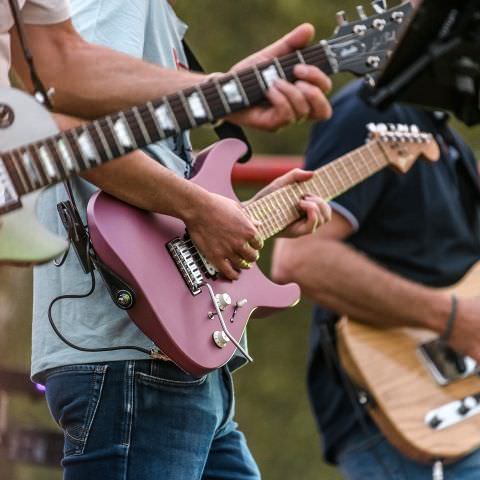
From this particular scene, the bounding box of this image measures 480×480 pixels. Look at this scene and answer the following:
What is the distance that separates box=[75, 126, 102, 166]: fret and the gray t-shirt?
0.32 m

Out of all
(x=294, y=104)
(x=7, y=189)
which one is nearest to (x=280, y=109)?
(x=294, y=104)

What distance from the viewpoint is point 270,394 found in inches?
299

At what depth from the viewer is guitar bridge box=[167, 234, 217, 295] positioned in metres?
2.64

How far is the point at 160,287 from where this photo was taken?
2576 mm

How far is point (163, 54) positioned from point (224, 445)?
93cm

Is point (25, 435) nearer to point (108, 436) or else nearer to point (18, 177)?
point (108, 436)

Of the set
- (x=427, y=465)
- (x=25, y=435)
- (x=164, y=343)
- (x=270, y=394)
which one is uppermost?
(x=164, y=343)

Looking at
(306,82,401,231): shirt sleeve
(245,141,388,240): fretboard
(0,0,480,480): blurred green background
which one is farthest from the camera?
(0,0,480,480): blurred green background

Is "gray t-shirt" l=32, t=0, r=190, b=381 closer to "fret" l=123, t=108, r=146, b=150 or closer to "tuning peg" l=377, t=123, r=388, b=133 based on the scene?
"fret" l=123, t=108, r=146, b=150

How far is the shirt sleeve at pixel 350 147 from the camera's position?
3877 mm

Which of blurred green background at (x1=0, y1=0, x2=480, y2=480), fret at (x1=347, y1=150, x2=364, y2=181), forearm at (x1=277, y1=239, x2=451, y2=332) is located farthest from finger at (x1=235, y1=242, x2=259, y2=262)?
blurred green background at (x1=0, y1=0, x2=480, y2=480)

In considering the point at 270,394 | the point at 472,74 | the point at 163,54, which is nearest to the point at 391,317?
the point at 163,54

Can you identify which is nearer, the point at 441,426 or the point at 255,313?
the point at 255,313

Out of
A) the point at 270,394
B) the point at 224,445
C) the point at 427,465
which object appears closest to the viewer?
the point at 224,445
